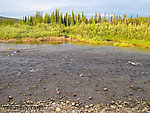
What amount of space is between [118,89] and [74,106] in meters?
3.58

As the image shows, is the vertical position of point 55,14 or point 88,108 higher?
point 55,14

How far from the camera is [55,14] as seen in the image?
87.4m

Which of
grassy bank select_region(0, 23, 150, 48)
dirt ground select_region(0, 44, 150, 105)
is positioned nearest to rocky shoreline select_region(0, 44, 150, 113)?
dirt ground select_region(0, 44, 150, 105)

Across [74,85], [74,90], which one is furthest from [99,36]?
[74,90]

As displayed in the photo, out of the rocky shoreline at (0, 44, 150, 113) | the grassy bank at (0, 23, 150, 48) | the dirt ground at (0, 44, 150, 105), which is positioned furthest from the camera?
the grassy bank at (0, 23, 150, 48)

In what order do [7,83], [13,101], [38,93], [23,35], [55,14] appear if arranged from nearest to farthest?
[13,101] < [38,93] < [7,83] < [23,35] < [55,14]

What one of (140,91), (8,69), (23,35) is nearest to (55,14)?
(23,35)

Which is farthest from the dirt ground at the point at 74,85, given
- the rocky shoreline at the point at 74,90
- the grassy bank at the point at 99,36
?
the grassy bank at the point at 99,36

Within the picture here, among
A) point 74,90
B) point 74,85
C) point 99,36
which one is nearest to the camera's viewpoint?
point 74,90

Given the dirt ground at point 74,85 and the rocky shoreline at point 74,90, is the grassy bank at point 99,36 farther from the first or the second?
the rocky shoreline at point 74,90

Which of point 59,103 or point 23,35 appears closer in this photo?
point 59,103

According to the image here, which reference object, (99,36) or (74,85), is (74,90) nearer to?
(74,85)

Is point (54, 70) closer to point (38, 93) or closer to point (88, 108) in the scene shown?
point (38, 93)

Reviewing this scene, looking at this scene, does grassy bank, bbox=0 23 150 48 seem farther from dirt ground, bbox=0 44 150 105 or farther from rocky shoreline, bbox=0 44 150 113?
rocky shoreline, bbox=0 44 150 113
